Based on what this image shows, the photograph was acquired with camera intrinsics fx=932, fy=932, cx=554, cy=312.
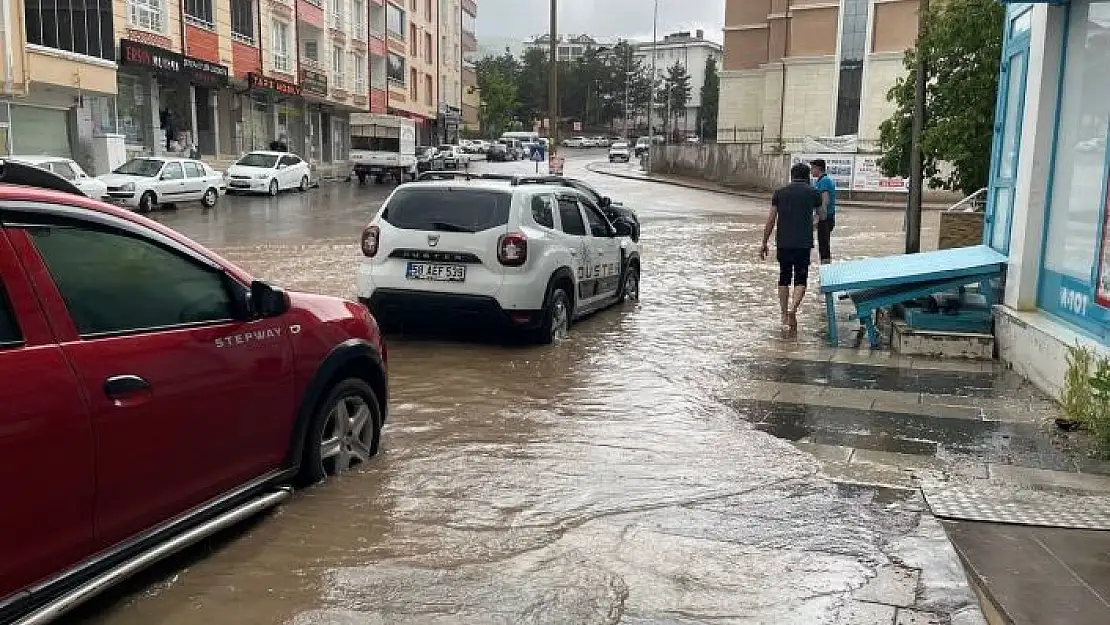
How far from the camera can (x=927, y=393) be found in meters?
7.65

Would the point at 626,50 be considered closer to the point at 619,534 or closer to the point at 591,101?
the point at 591,101

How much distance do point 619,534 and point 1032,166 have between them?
19.0ft

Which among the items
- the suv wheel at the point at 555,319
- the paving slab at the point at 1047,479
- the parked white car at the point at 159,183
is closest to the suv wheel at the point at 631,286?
the suv wheel at the point at 555,319

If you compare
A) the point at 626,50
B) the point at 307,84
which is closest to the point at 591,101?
the point at 626,50

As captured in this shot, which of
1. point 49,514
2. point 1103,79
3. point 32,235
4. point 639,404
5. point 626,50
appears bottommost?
point 639,404

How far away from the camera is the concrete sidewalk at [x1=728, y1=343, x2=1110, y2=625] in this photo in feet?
13.2

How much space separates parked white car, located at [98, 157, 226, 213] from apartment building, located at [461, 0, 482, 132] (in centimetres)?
6493

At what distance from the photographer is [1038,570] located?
416 centimetres

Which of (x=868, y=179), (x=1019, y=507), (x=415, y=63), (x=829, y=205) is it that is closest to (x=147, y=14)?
(x=829, y=205)

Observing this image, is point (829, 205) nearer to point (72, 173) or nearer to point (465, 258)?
point (465, 258)

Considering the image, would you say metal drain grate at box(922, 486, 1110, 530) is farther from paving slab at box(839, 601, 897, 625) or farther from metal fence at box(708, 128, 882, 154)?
metal fence at box(708, 128, 882, 154)

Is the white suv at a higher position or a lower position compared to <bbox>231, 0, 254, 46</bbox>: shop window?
lower

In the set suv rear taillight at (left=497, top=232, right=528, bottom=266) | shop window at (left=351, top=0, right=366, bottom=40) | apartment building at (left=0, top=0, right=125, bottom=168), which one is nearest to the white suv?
suv rear taillight at (left=497, top=232, right=528, bottom=266)

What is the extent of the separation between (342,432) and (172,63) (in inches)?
1215
